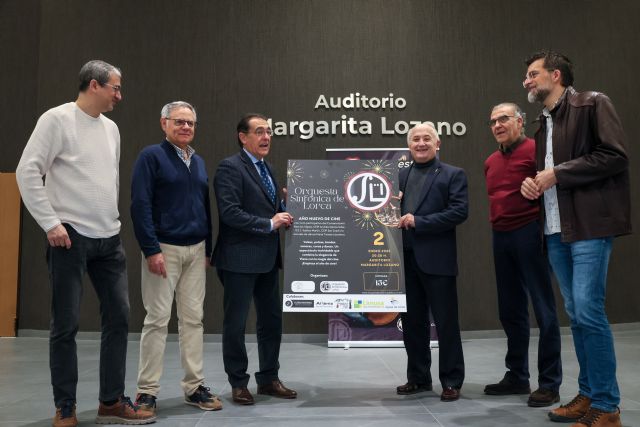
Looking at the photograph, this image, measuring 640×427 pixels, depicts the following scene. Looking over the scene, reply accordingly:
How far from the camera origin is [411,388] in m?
3.16

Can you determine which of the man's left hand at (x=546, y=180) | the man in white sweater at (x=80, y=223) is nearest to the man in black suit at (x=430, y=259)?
the man's left hand at (x=546, y=180)

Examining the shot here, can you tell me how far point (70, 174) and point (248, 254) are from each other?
1.04 metres

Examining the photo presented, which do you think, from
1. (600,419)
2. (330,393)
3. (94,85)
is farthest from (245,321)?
(600,419)

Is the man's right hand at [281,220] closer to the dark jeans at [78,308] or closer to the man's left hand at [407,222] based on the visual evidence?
the man's left hand at [407,222]

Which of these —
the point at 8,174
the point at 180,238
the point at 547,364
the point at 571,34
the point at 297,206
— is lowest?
the point at 547,364

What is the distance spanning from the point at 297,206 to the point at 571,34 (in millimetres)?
4518

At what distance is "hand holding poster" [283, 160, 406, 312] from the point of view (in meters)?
3.17

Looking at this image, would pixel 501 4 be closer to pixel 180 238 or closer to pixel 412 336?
pixel 412 336

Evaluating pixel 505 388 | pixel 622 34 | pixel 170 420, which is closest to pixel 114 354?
pixel 170 420

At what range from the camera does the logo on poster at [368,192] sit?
10.9 feet

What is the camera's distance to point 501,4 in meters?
5.85

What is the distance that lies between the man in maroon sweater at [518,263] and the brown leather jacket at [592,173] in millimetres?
587

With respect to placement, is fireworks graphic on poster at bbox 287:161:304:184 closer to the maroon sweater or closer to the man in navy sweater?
the man in navy sweater

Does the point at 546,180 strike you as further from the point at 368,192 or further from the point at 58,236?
the point at 58,236
